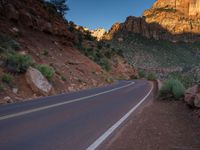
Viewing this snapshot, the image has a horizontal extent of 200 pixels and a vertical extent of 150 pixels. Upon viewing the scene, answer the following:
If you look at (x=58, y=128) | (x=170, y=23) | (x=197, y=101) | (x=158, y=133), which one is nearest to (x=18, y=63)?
(x=58, y=128)

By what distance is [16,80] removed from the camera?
16484 mm

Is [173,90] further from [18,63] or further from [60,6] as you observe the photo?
[60,6]

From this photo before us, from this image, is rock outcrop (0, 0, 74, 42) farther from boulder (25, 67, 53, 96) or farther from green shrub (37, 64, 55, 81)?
boulder (25, 67, 53, 96)

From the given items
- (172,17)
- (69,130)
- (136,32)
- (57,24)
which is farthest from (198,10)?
(69,130)

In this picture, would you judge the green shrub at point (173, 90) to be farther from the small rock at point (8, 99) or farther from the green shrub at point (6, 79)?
the green shrub at point (6, 79)

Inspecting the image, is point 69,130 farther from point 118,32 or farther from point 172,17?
point 172,17

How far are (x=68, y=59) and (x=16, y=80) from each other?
1520 centimetres

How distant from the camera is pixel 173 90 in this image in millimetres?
13492

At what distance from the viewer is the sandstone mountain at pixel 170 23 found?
128 meters

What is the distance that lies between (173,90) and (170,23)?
137026 millimetres

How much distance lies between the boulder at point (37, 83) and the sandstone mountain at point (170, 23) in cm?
10108

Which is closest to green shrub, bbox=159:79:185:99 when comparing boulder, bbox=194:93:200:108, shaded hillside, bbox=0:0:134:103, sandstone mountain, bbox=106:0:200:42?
boulder, bbox=194:93:200:108

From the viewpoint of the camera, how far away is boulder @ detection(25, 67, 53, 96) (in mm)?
16219

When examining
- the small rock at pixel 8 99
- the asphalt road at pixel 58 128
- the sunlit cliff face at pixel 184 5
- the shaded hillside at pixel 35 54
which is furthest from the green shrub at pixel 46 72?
the sunlit cliff face at pixel 184 5
